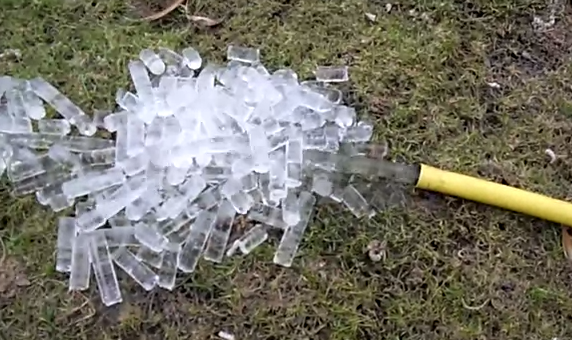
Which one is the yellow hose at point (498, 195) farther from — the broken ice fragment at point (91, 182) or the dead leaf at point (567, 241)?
the broken ice fragment at point (91, 182)

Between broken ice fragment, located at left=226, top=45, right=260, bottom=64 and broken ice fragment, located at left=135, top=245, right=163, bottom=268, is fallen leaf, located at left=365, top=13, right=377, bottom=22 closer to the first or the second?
broken ice fragment, located at left=226, top=45, right=260, bottom=64

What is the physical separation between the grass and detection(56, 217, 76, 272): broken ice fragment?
24mm

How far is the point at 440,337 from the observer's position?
2234 millimetres

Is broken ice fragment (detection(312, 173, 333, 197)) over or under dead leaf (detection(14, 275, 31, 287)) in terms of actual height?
over

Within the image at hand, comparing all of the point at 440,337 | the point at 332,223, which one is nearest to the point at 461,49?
the point at 332,223

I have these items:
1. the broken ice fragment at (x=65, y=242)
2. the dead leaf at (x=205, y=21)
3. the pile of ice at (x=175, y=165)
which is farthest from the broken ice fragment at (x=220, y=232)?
the dead leaf at (x=205, y=21)

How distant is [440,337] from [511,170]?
505 millimetres

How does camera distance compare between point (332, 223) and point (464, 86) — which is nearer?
point (332, 223)

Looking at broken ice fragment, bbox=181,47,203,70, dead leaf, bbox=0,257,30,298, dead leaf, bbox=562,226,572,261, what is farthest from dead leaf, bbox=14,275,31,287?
dead leaf, bbox=562,226,572,261

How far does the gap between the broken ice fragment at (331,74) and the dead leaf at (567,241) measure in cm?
70

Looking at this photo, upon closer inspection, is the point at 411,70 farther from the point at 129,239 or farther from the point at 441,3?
the point at 129,239

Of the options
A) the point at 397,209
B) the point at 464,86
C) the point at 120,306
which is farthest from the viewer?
the point at 464,86

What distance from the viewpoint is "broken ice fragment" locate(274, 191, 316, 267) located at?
2283mm

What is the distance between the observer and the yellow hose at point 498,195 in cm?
233
